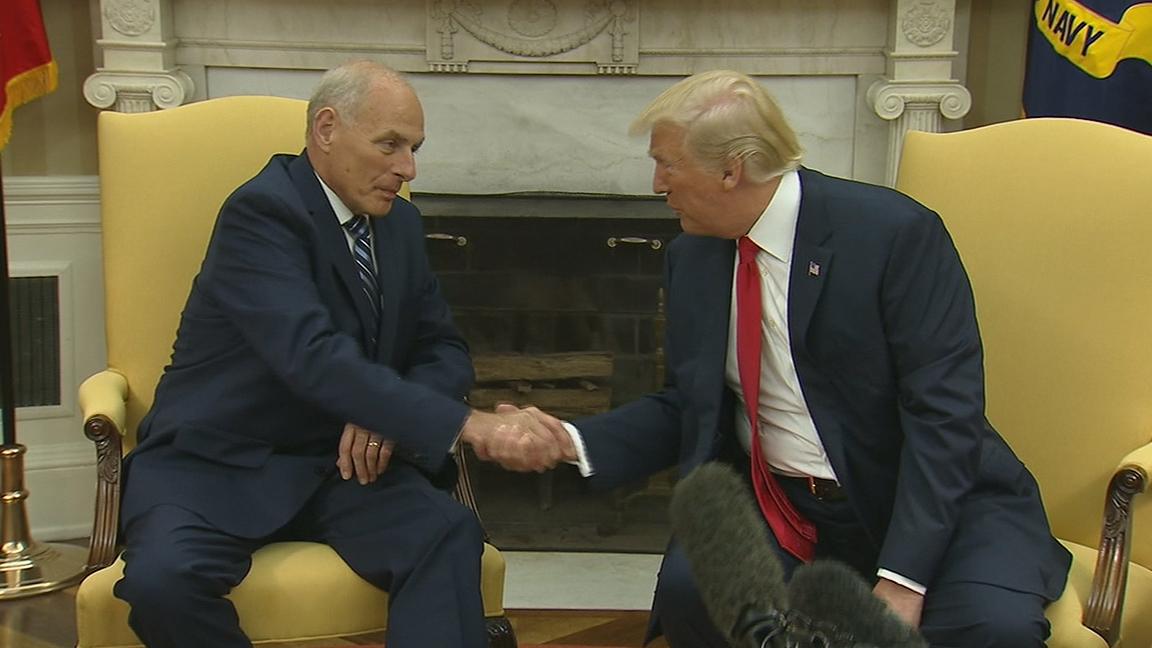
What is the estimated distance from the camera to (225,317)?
7.52 ft

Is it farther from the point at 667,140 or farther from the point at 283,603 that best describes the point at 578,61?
the point at 283,603

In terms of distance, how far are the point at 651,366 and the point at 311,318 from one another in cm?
181

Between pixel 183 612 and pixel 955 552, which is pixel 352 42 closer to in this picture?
pixel 183 612

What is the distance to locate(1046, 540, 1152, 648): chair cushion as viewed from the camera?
76.3 inches

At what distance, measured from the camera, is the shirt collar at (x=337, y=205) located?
2344 mm

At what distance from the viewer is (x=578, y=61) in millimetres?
3701

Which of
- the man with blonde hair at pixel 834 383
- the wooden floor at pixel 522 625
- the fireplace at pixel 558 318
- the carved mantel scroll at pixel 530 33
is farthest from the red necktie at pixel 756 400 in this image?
the carved mantel scroll at pixel 530 33

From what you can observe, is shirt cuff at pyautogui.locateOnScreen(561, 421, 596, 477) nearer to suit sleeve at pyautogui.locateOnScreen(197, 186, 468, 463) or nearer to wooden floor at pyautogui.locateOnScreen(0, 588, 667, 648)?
suit sleeve at pyautogui.locateOnScreen(197, 186, 468, 463)

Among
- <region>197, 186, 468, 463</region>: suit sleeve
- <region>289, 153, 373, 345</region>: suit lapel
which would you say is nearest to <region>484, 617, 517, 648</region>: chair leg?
<region>197, 186, 468, 463</region>: suit sleeve

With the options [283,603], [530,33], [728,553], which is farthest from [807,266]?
[530,33]

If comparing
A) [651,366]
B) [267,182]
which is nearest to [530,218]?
[651,366]

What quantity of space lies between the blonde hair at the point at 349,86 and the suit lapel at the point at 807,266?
77 cm

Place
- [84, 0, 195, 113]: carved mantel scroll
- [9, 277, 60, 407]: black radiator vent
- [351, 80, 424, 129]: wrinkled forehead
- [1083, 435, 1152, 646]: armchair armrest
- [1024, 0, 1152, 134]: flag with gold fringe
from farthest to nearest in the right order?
1. [9, 277, 60, 407]: black radiator vent
2. [84, 0, 195, 113]: carved mantel scroll
3. [1024, 0, 1152, 134]: flag with gold fringe
4. [351, 80, 424, 129]: wrinkled forehead
5. [1083, 435, 1152, 646]: armchair armrest

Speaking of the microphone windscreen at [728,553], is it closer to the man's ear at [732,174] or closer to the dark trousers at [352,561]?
the man's ear at [732,174]
